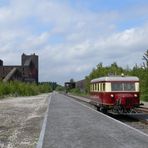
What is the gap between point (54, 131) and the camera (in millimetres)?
18188

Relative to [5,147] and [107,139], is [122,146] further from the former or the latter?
[5,147]

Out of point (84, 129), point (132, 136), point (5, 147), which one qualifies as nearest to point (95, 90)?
point (84, 129)

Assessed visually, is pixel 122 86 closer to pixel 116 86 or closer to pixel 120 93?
pixel 116 86

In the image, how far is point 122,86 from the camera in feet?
94.0

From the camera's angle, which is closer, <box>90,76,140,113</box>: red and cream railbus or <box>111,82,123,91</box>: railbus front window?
<box>90,76,140,113</box>: red and cream railbus

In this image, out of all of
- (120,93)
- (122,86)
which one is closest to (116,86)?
(122,86)

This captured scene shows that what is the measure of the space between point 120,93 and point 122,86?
0.60 m

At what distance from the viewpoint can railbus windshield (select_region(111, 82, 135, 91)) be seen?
93.6 ft

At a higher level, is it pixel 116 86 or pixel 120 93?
pixel 116 86

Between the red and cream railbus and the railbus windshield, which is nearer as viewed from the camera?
the red and cream railbus

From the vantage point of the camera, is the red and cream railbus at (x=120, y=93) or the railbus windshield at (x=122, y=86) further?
the railbus windshield at (x=122, y=86)

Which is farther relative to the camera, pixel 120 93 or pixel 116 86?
pixel 116 86

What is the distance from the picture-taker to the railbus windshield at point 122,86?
28.5 meters

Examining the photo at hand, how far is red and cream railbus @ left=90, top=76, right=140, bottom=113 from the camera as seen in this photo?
27.3 metres
